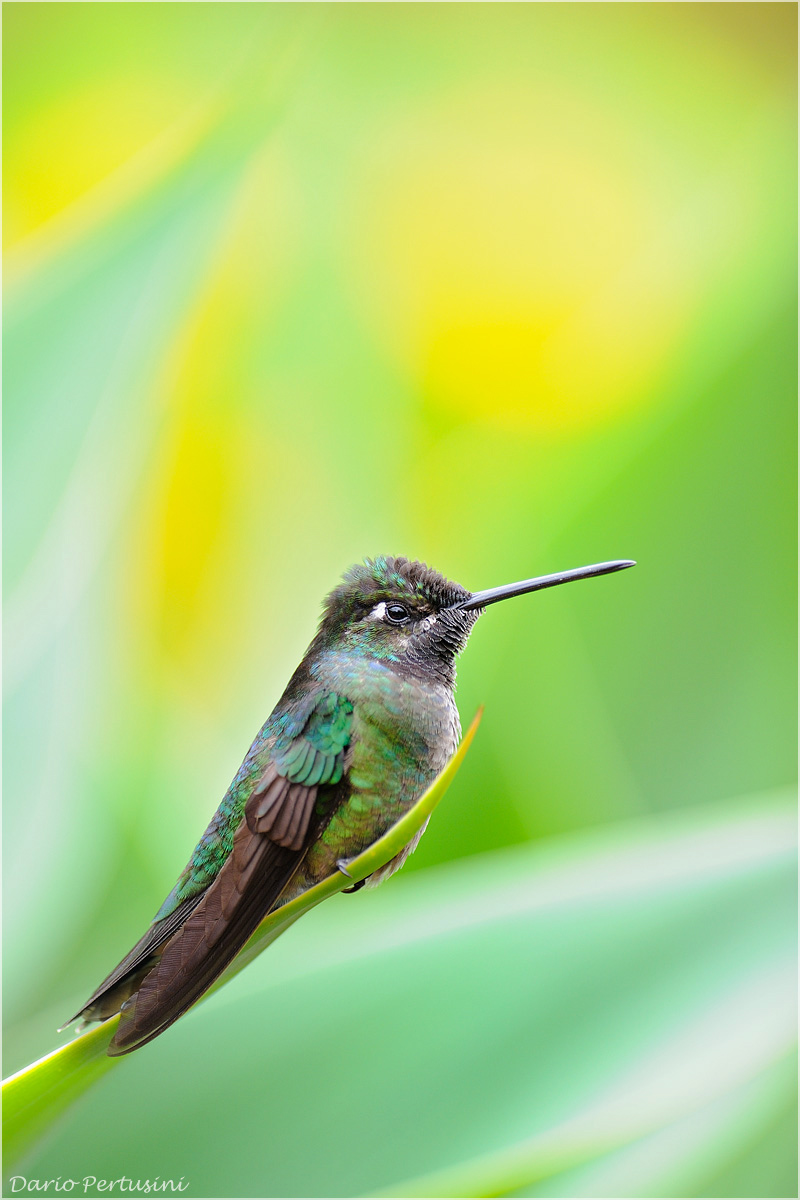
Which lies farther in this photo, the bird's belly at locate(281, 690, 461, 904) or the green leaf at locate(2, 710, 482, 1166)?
the bird's belly at locate(281, 690, 461, 904)

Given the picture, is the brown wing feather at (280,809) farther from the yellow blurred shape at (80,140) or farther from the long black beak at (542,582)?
the yellow blurred shape at (80,140)

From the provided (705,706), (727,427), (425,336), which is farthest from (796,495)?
(425,336)

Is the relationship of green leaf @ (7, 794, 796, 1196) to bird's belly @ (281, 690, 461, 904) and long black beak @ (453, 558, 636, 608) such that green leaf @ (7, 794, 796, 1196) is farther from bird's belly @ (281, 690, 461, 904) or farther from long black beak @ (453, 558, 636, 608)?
long black beak @ (453, 558, 636, 608)

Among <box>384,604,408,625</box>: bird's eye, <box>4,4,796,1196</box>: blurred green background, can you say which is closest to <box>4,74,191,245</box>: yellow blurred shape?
<box>4,4,796,1196</box>: blurred green background

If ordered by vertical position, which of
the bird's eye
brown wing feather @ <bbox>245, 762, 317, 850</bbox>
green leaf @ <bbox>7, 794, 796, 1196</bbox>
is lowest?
green leaf @ <bbox>7, 794, 796, 1196</bbox>

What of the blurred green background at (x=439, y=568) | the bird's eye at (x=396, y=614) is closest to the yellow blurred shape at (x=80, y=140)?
the blurred green background at (x=439, y=568)

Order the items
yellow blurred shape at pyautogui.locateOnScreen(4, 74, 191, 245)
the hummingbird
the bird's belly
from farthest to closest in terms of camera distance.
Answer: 1. yellow blurred shape at pyautogui.locateOnScreen(4, 74, 191, 245)
2. the bird's belly
3. the hummingbird

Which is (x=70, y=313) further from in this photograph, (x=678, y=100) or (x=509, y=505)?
(x=678, y=100)

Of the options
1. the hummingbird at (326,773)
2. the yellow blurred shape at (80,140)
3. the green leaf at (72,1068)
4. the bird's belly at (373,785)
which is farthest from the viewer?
the yellow blurred shape at (80,140)
